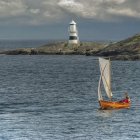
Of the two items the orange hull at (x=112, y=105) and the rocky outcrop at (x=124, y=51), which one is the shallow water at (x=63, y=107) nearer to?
the orange hull at (x=112, y=105)

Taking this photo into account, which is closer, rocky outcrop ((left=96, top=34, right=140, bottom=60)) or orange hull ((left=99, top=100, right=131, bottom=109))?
orange hull ((left=99, top=100, right=131, bottom=109))

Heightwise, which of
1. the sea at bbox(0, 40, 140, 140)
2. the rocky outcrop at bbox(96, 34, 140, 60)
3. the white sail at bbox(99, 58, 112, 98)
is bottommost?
the sea at bbox(0, 40, 140, 140)

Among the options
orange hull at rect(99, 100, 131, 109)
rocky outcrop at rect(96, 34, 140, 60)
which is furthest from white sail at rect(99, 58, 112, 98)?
rocky outcrop at rect(96, 34, 140, 60)

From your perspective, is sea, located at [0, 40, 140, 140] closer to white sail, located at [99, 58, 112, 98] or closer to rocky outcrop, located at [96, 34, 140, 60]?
white sail, located at [99, 58, 112, 98]

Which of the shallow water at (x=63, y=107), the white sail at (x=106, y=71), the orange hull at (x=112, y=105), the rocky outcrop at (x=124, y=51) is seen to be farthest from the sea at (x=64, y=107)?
the rocky outcrop at (x=124, y=51)

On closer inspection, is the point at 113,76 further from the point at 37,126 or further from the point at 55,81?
the point at 37,126

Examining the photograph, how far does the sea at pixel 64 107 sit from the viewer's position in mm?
59269

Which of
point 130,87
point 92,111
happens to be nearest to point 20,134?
point 92,111

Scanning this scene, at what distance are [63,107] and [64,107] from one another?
0.16 metres

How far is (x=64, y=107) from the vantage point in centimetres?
7906

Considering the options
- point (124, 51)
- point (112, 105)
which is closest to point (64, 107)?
point (112, 105)

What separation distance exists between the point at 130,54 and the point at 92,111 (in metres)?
110

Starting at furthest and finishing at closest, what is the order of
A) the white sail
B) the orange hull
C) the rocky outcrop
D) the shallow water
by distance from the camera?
the rocky outcrop, the white sail, the orange hull, the shallow water

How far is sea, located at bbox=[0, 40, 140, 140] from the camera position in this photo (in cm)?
5927
